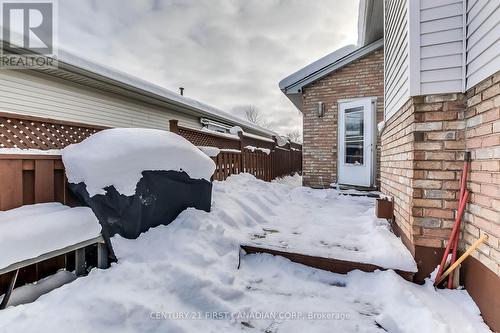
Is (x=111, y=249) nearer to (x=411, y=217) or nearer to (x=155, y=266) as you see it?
(x=155, y=266)

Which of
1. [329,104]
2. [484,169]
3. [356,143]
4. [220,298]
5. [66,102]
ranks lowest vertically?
[220,298]

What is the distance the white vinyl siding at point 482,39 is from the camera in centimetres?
163

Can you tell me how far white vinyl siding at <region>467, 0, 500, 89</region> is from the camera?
1630 millimetres

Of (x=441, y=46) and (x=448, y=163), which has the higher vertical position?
(x=441, y=46)

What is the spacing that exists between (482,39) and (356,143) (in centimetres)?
468

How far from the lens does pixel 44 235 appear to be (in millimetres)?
1744

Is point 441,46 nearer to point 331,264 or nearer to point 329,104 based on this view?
point 331,264

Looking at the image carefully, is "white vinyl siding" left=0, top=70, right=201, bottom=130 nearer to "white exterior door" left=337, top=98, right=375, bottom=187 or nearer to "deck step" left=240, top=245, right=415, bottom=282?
"deck step" left=240, top=245, right=415, bottom=282

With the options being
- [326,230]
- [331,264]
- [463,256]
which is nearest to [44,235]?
[331,264]

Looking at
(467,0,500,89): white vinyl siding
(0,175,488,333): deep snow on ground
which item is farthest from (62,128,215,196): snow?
(467,0,500,89): white vinyl siding

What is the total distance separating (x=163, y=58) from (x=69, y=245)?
10.3 meters

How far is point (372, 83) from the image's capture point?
6309mm

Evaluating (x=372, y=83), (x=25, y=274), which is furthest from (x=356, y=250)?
(x=372, y=83)

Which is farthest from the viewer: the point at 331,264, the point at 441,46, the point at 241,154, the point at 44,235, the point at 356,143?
the point at 356,143
